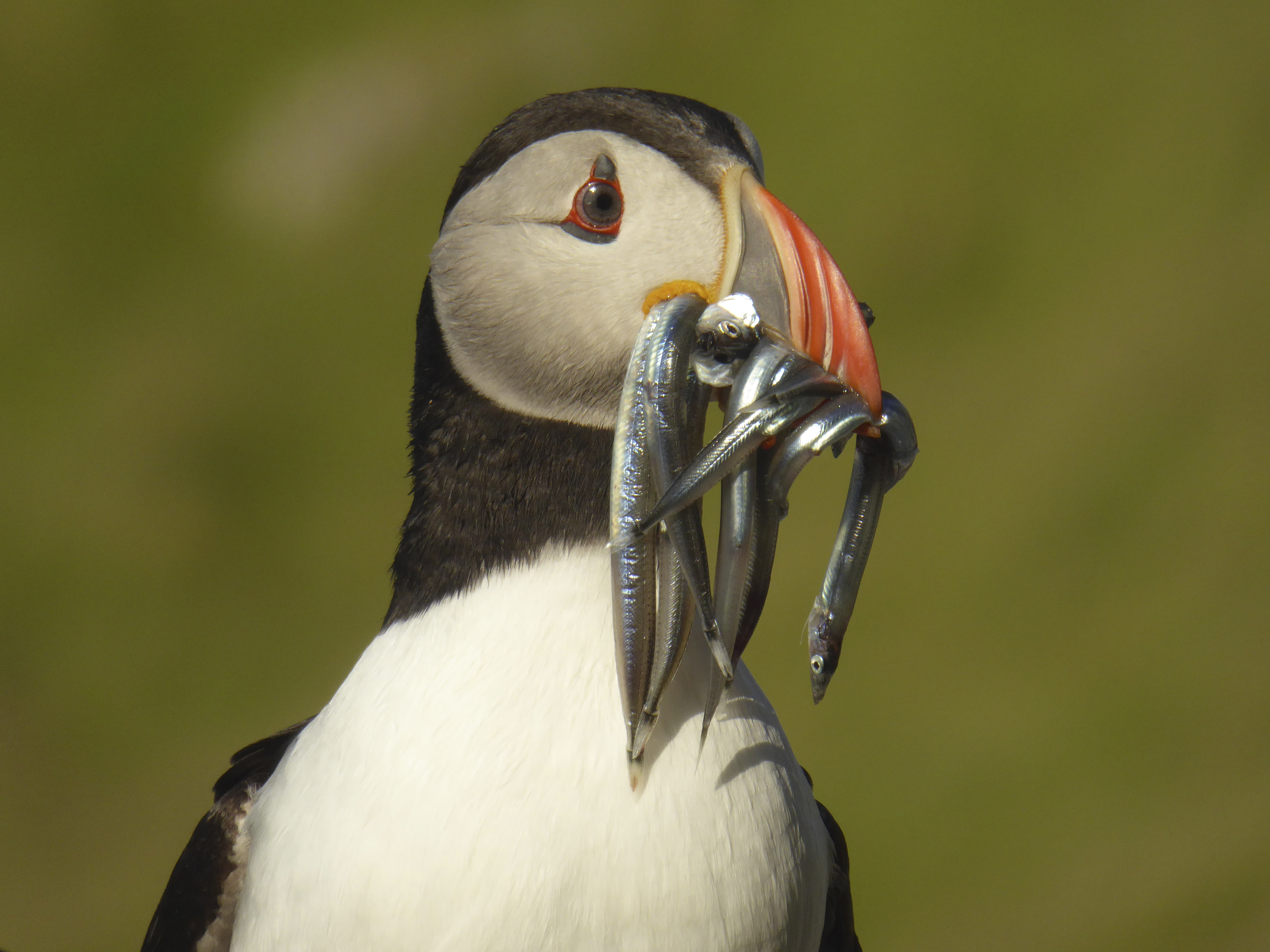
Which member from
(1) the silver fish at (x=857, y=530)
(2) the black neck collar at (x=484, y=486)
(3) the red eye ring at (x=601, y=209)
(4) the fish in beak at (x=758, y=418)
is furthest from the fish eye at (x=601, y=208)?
(1) the silver fish at (x=857, y=530)

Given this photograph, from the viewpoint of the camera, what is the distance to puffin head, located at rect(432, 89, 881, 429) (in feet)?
4.25

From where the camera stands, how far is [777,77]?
14.0 ft

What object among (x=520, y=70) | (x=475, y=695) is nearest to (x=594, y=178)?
(x=475, y=695)

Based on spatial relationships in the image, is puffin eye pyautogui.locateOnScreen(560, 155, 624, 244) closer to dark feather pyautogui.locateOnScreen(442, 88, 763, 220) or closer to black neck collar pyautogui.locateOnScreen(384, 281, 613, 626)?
dark feather pyautogui.locateOnScreen(442, 88, 763, 220)

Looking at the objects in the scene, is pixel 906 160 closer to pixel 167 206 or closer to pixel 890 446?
pixel 167 206

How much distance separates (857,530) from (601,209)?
0.51 m

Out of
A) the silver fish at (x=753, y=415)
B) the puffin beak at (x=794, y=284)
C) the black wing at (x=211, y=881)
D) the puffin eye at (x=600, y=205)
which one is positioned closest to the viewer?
the silver fish at (x=753, y=415)

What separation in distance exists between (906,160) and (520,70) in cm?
154

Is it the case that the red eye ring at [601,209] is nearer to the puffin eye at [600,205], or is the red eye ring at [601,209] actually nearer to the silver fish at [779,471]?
the puffin eye at [600,205]

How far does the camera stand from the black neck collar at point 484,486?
54.6 inches

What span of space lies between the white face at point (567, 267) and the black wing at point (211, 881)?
0.71 meters

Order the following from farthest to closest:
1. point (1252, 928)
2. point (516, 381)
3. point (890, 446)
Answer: point (1252, 928) < point (516, 381) < point (890, 446)

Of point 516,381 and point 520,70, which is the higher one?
point 520,70

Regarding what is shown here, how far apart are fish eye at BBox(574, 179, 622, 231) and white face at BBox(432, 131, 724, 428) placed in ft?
0.04
